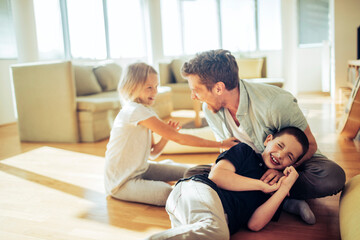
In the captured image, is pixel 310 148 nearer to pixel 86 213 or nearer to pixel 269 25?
pixel 86 213

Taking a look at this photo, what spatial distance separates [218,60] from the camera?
1.55m

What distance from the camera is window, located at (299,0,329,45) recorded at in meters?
7.57

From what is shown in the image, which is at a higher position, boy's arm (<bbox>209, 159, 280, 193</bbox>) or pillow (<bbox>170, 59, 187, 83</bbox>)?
pillow (<bbox>170, 59, 187, 83</bbox>)

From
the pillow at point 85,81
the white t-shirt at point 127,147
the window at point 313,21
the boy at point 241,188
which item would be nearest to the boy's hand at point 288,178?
the boy at point 241,188

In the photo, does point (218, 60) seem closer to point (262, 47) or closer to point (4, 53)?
point (4, 53)

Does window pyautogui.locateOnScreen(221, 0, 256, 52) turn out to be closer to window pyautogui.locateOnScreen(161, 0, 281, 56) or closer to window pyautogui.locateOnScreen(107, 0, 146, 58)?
window pyautogui.locateOnScreen(161, 0, 281, 56)

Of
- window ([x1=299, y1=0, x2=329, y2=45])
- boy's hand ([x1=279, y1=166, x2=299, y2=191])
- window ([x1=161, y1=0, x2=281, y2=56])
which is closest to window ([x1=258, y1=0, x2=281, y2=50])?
window ([x1=161, y1=0, x2=281, y2=56])

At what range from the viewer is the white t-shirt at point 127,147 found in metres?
1.87

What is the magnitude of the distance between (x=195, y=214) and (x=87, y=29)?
20.3ft

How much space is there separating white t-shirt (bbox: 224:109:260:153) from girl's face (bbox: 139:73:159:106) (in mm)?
445

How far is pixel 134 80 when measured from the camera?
187 cm

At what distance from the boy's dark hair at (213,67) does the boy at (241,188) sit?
1.09 feet

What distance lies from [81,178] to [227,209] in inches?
52.4

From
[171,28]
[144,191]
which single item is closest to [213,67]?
[144,191]
